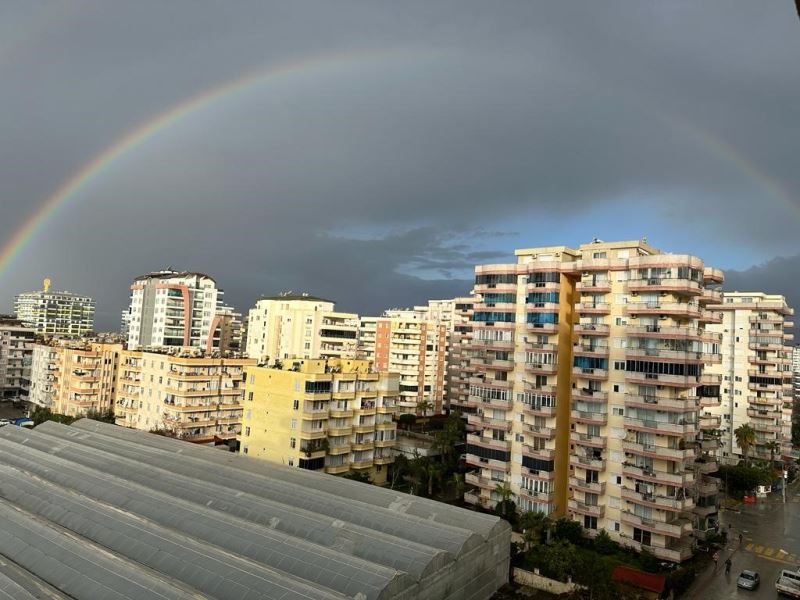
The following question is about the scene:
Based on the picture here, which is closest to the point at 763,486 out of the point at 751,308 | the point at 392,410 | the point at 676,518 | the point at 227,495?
the point at 751,308

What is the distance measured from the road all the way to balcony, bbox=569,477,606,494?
24.2 ft

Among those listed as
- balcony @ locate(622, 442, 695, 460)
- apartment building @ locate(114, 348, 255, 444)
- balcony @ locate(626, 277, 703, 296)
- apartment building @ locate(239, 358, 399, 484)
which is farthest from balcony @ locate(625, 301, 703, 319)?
apartment building @ locate(114, 348, 255, 444)

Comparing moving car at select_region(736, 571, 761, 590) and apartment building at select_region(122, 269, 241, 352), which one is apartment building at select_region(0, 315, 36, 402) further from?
moving car at select_region(736, 571, 761, 590)

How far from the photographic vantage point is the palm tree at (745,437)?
60.8 m

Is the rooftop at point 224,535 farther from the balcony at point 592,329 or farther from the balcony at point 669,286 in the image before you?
the balcony at point 669,286

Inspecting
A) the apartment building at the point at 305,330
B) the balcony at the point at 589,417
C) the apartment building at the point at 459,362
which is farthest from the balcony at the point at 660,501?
the apartment building at the point at 305,330

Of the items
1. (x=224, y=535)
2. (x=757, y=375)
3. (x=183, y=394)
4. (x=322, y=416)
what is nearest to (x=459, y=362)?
(x=757, y=375)

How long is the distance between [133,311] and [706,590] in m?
97.6

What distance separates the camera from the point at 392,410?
2098 inches

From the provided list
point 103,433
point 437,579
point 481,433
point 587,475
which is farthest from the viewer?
point 103,433

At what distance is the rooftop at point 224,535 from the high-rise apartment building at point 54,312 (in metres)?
147

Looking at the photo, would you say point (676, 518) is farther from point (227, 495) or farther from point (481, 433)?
point (227, 495)

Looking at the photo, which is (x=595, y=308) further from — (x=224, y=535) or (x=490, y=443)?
(x=224, y=535)

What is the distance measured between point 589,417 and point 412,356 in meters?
47.6
